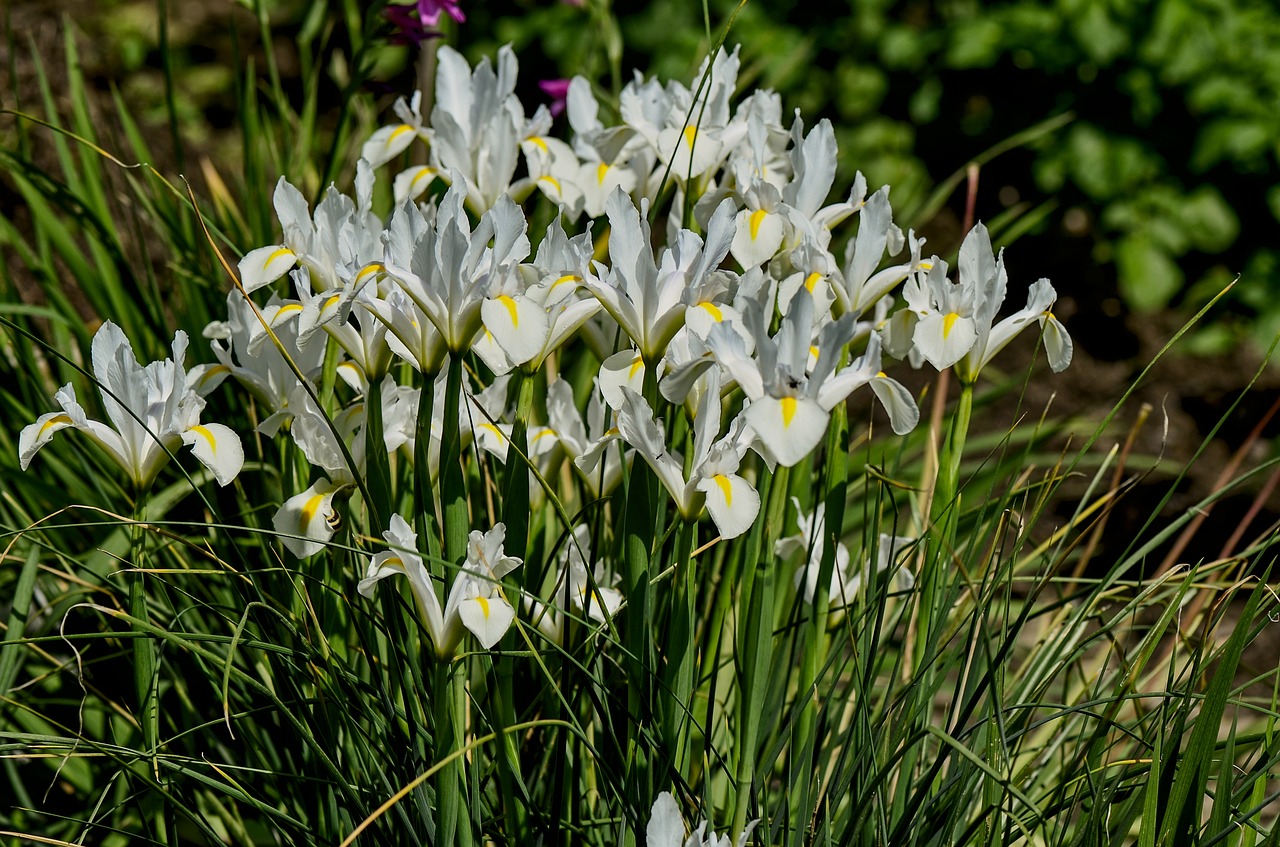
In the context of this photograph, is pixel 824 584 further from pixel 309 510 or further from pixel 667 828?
pixel 309 510

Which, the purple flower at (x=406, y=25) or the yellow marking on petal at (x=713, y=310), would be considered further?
the purple flower at (x=406, y=25)

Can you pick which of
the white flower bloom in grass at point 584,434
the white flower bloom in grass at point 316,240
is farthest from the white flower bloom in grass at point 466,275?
the white flower bloom in grass at point 584,434

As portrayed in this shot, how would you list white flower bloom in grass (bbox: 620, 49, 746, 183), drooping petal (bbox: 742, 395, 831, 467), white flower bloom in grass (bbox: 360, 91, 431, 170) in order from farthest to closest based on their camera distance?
white flower bloom in grass (bbox: 360, 91, 431, 170), white flower bloom in grass (bbox: 620, 49, 746, 183), drooping petal (bbox: 742, 395, 831, 467)

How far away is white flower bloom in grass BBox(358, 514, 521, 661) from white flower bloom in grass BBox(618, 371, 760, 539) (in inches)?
7.2

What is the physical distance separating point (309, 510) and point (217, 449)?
126 millimetres

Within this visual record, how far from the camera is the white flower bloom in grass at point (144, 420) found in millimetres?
1312

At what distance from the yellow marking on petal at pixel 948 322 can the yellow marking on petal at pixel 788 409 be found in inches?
12.9

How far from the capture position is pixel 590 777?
162cm

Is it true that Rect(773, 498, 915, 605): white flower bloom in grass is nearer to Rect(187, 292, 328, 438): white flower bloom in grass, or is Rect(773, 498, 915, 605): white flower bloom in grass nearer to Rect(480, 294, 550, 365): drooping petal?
Rect(480, 294, 550, 365): drooping petal

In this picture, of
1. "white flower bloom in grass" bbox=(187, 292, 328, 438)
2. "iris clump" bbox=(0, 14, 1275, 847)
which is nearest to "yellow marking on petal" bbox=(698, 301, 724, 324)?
"iris clump" bbox=(0, 14, 1275, 847)

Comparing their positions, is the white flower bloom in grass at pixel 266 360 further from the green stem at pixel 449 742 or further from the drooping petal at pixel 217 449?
the green stem at pixel 449 742

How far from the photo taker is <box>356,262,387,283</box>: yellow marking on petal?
127 cm

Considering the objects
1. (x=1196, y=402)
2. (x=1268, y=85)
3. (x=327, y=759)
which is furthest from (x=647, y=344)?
(x=1268, y=85)

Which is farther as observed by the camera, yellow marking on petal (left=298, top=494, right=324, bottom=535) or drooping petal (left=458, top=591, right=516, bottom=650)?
yellow marking on petal (left=298, top=494, right=324, bottom=535)
